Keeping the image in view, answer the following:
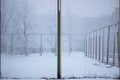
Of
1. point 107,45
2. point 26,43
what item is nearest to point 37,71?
point 26,43

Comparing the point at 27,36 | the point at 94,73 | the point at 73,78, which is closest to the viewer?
the point at 73,78

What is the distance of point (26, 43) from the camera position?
4387 mm

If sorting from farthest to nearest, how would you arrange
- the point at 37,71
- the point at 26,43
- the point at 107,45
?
the point at 107,45, the point at 26,43, the point at 37,71

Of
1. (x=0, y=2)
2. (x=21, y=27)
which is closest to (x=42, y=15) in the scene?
(x=21, y=27)

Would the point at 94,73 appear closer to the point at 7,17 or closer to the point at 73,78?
the point at 73,78

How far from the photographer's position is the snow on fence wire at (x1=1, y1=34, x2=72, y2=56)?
3.85 meters

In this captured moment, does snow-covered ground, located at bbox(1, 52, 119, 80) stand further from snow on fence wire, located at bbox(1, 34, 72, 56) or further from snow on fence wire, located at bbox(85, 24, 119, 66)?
snow on fence wire, located at bbox(85, 24, 119, 66)

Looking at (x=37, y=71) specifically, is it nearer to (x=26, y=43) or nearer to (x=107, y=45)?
(x=26, y=43)

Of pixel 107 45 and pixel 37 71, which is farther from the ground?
pixel 107 45

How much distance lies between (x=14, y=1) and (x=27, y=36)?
2.87 feet

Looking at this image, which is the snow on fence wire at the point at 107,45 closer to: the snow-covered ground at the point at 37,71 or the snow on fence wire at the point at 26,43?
the snow-covered ground at the point at 37,71

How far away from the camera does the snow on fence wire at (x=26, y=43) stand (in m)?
3.85

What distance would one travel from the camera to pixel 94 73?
3820mm

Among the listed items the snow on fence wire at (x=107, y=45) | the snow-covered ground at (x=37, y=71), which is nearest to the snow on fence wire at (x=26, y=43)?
the snow-covered ground at (x=37, y=71)
